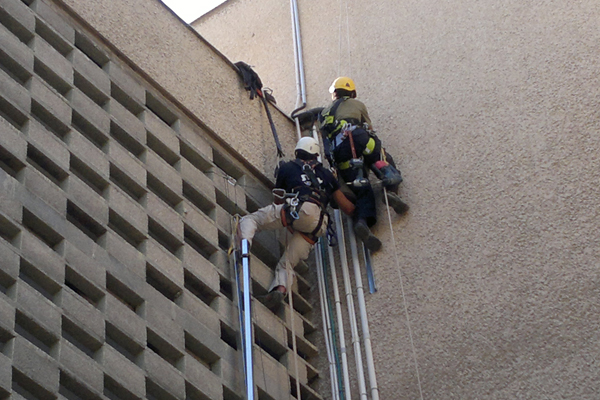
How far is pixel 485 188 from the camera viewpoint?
26.5 feet

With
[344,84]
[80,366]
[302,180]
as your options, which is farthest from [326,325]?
[80,366]

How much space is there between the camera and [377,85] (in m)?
9.37

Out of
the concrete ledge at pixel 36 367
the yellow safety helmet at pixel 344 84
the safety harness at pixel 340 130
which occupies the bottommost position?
the concrete ledge at pixel 36 367

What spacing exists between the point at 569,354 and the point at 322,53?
4202mm

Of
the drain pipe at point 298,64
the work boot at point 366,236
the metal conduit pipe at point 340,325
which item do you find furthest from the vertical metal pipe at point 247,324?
the drain pipe at point 298,64

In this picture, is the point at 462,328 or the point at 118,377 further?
the point at 462,328

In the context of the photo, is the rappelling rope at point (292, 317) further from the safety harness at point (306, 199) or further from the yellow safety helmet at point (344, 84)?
the yellow safety helmet at point (344, 84)

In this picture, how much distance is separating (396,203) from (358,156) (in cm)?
55

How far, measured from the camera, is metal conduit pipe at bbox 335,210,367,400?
7574 millimetres

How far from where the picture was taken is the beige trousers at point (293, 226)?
7.84 m

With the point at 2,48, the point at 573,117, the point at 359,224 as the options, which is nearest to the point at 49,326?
the point at 2,48

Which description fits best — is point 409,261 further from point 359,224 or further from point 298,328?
point 298,328

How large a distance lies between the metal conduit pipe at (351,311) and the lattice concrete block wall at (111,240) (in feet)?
1.15

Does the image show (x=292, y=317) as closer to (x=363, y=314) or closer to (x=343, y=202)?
(x=363, y=314)
